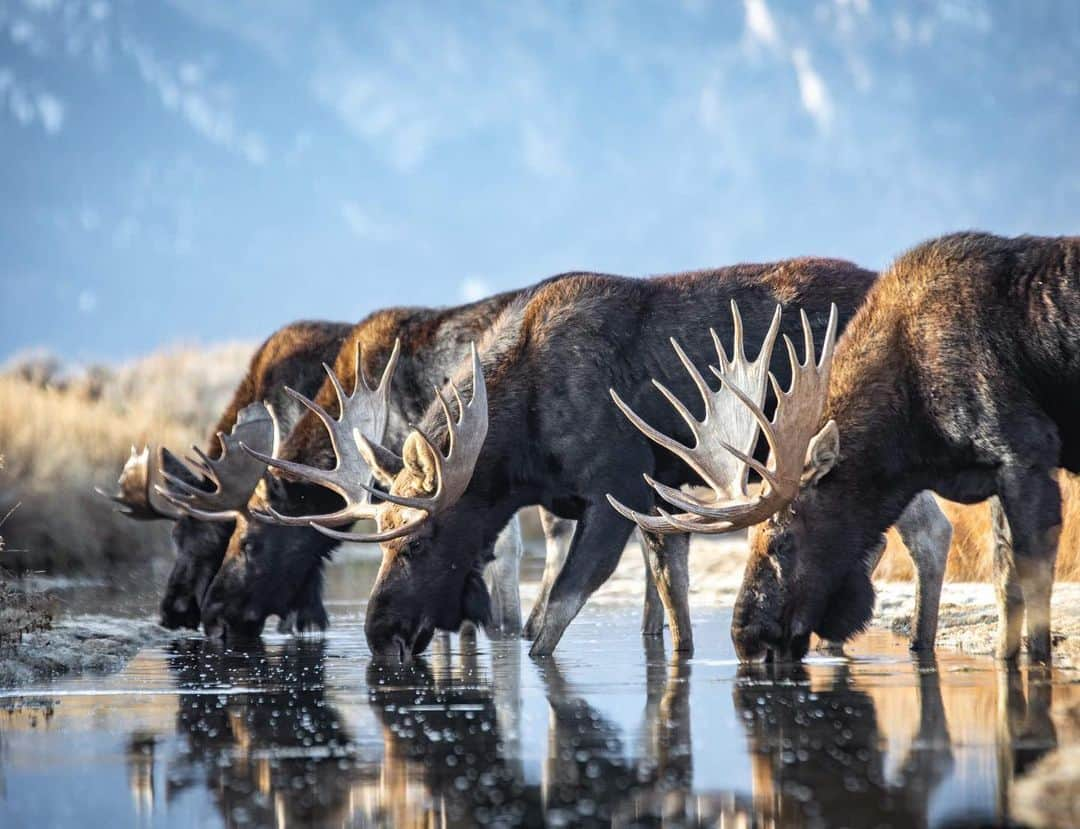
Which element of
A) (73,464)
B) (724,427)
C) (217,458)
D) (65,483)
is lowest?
(724,427)

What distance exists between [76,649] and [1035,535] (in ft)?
19.8

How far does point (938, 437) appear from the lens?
9.85 m

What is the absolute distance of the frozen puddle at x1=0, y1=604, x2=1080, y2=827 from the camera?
5414mm

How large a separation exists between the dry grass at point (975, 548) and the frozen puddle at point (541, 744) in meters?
2.87

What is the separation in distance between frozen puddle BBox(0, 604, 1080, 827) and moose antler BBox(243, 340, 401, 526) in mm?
1430

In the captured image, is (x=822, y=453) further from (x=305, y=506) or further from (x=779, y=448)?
(x=305, y=506)

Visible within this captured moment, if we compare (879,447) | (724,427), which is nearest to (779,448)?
(879,447)

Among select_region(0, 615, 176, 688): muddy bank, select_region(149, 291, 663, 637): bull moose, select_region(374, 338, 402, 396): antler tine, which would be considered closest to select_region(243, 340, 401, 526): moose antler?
select_region(374, 338, 402, 396): antler tine

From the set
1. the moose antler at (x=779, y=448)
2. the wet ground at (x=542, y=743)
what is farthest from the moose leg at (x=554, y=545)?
the moose antler at (x=779, y=448)

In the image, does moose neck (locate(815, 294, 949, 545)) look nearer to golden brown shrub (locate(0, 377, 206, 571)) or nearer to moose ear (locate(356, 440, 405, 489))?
moose ear (locate(356, 440, 405, 489))

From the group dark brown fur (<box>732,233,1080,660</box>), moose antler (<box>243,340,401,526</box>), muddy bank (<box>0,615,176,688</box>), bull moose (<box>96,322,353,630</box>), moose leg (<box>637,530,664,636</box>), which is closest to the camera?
dark brown fur (<box>732,233,1080,660</box>)

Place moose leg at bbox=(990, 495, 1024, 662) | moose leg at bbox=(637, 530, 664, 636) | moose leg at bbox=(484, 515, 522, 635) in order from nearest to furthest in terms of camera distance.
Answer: moose leg at bbox=(990, 495, 1024, 662), moose leg at bbox=(637, 530, 664, 636), moose leg at bbox=(484, 515, 522, 635)

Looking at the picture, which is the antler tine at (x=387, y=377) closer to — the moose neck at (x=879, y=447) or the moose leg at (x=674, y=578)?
the moose leg at (x=674, y=578)

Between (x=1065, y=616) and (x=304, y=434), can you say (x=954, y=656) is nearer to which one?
(x=1065, y=616)
